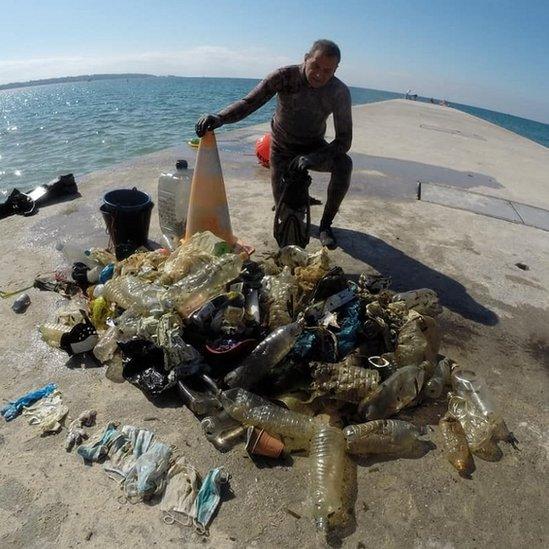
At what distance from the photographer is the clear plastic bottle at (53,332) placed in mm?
2928

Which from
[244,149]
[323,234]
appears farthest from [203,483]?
[244,149]

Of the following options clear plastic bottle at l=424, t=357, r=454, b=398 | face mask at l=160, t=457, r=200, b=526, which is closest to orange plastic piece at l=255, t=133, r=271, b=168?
clear plastic bottle at l=424, t=357, r=454, b=398

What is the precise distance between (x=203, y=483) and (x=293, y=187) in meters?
2.97

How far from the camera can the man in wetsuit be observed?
3867 millimetres

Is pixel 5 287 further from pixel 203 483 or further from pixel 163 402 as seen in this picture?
pixel 203 483

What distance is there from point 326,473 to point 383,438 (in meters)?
0.42

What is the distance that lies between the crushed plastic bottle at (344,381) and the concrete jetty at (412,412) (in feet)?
1.24

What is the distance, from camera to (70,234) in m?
4.72

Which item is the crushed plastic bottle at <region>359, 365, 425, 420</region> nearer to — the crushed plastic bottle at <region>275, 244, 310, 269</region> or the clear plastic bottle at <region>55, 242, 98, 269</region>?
the crushed plastic bottle at <region>275, 244, 310, 269</region>

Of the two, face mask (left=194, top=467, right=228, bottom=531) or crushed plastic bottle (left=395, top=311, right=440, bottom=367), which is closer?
face mask (left=194, top=467, right=228, bottom=531)

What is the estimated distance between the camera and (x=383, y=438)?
7.50 feet

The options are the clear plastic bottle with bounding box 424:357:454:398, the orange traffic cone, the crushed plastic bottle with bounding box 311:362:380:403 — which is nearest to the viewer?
the crushed plastic bottle with bounding box 311:362:380:403

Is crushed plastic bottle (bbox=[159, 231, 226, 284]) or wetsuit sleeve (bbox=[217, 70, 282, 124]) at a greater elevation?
wetsuit sleeve (bbox=[217, 70, 282, 124])

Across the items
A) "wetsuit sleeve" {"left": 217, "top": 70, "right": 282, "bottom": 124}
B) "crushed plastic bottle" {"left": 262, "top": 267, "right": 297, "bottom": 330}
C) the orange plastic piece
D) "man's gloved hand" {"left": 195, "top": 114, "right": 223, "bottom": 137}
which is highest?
"wetsuit sleeve" {"left": 217, "top": 70, "right": 282, "bottom": 124}
